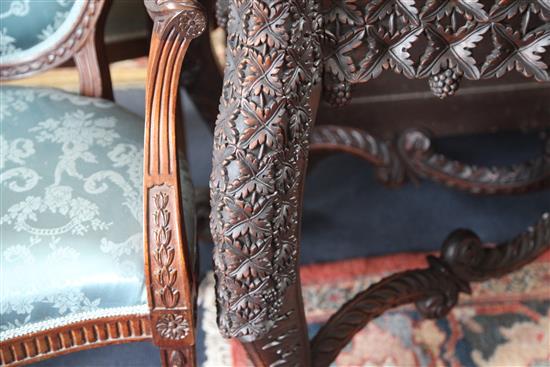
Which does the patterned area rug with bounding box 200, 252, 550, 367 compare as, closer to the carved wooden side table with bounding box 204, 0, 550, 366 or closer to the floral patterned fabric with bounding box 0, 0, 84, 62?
the carved wooden side table with bounding box 204, 0, 550, 366

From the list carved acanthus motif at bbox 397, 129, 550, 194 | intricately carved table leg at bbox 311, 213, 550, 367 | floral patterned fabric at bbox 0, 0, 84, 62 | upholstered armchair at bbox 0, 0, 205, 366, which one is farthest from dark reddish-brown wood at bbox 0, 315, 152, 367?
carved acanthus motif at bbox 397, 129, 550, 194

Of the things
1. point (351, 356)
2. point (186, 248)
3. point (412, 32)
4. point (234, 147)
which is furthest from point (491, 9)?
point (351, 356)

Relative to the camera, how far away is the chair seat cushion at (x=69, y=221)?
2.03ft

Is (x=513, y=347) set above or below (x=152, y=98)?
below

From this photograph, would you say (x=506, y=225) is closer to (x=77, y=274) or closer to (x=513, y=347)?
(x=513, y=347)

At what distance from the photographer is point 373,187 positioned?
1.29 m

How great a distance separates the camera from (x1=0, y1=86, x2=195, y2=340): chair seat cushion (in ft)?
2.03

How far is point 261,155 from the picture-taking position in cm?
53

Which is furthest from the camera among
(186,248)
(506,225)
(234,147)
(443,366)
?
(506,225)

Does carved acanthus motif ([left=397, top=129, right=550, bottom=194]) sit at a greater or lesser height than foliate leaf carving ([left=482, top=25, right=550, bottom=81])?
lesser

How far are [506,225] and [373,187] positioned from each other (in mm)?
253

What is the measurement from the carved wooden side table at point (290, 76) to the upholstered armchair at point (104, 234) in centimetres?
6

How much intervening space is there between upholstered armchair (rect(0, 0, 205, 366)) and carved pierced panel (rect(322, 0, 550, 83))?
128mm

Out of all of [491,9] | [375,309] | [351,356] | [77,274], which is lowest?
[351,356]
